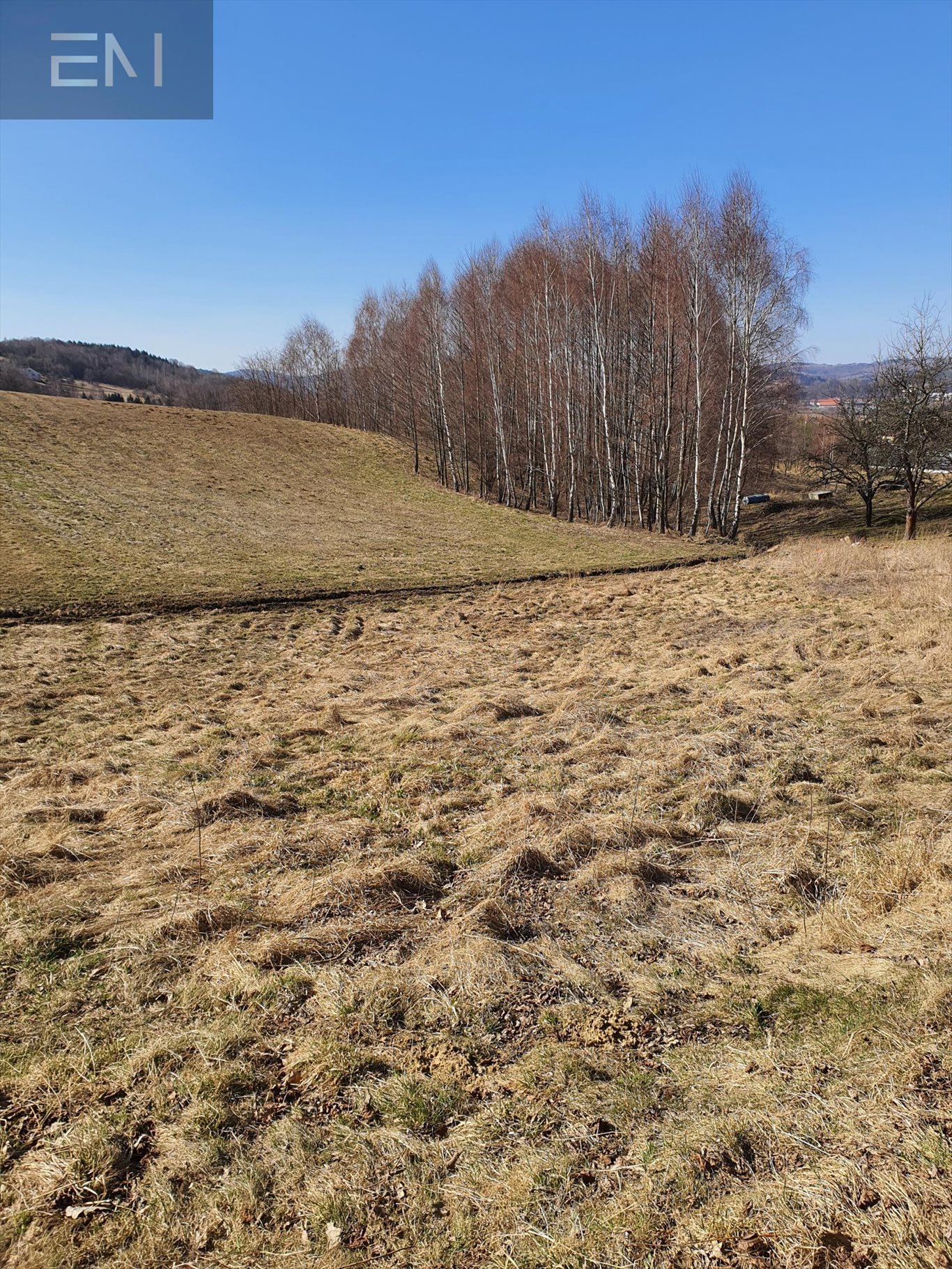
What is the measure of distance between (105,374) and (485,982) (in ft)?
467

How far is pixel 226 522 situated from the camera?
24469 millimetres

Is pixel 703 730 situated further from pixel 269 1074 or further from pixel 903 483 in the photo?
pixel 903 483

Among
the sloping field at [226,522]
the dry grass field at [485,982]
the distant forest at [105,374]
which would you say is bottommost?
the dry grass field at [485,982]

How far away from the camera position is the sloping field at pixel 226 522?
625 inches

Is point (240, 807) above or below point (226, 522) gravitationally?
below

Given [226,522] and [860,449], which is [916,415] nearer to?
[860,449]

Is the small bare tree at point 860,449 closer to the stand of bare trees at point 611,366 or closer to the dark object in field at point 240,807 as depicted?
the stand of bare trees at point 611,366

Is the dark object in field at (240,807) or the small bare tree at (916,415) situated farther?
the small bare tree at (916,415)

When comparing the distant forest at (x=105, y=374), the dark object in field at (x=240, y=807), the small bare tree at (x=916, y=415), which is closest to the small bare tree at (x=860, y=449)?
the small bare tree at (x=916, y=415)

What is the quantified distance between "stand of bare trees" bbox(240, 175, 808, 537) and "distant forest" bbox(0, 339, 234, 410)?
57677mm

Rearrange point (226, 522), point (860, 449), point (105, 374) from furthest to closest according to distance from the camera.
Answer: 1. point (105, 374)
2. point (860, 449)
3. point (226, 522)

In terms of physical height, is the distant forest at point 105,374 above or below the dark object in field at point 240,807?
above

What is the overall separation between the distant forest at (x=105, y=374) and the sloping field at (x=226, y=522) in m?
47.3

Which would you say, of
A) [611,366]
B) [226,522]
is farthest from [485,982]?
[611,366]
